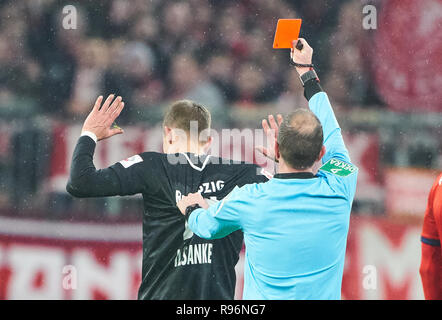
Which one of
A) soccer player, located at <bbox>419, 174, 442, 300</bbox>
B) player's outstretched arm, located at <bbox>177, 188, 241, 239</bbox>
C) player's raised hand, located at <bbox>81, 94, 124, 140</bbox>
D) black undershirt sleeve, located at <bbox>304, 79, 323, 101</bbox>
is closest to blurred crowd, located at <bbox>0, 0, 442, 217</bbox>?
soccer player, located at <bbox>419, 174, 442, 300</bbox>

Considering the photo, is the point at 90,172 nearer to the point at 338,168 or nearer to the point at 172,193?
the point at 172,193

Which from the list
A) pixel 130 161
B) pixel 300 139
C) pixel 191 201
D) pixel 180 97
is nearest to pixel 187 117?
pixel 130 161

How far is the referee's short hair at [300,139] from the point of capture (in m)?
1.69

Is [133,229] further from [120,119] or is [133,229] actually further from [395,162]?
[395,162]

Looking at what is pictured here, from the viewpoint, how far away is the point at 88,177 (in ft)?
6.50

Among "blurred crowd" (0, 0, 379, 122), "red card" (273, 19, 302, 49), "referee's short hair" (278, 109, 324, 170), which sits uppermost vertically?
"blurred crowd" (0, 0, 379, 122)

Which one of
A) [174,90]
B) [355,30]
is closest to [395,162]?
[355,30]

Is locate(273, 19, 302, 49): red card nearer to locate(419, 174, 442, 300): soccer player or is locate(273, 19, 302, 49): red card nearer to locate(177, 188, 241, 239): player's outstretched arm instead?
locate(177, 188, 241, 239): player's outstretched arm

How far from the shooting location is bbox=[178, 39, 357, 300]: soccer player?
67.0 inches

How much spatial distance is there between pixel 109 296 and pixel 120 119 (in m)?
1.24

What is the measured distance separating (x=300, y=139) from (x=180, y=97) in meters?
2.74

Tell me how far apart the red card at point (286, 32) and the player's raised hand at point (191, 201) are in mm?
672
